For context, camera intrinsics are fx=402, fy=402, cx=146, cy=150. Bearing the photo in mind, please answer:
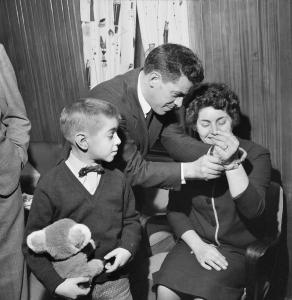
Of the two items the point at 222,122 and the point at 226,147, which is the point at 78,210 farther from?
the point at 222,122

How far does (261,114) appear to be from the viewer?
113 inches

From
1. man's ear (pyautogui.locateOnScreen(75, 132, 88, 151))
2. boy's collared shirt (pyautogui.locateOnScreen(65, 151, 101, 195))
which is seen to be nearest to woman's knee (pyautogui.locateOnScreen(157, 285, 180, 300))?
boy's collared shirt (pyautogui.locateOnScreen(65, 151, 101, 195))

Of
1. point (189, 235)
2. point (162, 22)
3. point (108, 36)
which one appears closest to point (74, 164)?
point (189, 235)

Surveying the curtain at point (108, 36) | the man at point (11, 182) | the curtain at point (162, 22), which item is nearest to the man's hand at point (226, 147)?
the man at point (11, 182)

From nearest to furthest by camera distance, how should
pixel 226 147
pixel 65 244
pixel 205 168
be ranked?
1. pixel 65 244
2. pixel 226 147
3. pixel 205 168

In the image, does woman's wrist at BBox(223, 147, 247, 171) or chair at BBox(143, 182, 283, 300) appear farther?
chair at BBox(143, 182, 283, 300)

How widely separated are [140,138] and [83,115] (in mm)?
641

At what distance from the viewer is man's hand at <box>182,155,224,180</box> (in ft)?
6.83

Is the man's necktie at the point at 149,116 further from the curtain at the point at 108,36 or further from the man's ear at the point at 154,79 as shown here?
the curtain at the point at 108,36

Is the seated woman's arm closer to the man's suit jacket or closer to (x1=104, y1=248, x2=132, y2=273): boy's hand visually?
the man's suit jacket

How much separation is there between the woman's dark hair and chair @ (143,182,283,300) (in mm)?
566

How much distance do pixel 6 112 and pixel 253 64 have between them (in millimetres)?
1669

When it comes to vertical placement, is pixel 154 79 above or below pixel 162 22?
below

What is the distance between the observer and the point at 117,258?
2.02 meters
